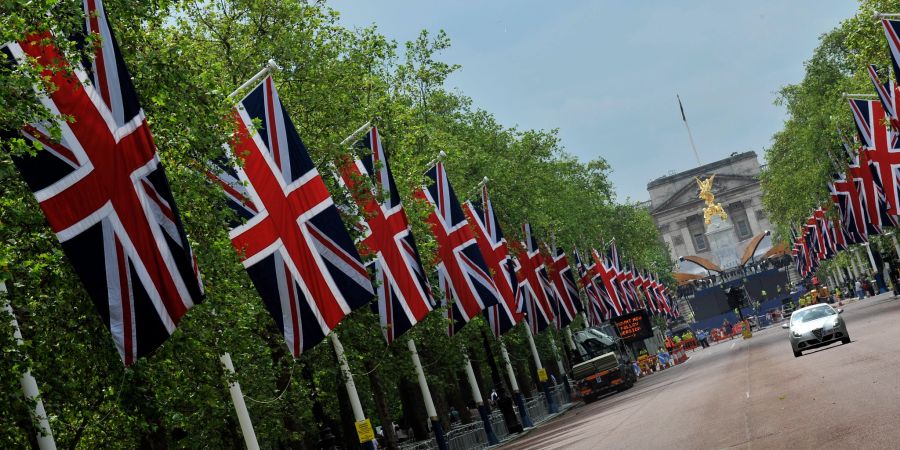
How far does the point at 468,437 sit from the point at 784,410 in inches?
762

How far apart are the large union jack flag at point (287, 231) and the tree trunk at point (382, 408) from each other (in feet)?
42.8

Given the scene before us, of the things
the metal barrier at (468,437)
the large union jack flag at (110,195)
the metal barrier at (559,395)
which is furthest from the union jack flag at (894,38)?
the metal barrier at (559,395)

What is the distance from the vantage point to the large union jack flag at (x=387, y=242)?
81.1 ft

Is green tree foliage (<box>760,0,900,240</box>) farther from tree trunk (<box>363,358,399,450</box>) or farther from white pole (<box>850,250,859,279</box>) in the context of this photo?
white pole (<box>850,250,859,279</box>)

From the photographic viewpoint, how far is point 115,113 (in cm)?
1398

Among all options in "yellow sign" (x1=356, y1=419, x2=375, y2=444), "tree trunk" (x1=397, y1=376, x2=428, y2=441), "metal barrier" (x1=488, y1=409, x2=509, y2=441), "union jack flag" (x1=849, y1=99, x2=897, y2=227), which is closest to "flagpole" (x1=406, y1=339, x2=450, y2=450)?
"tree trunk" (x1=397, y1=376, x2=428, y2=441)

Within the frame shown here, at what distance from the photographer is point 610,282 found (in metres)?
61.7

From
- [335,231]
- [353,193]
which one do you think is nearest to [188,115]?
[335,231]

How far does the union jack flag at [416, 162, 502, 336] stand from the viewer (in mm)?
31109

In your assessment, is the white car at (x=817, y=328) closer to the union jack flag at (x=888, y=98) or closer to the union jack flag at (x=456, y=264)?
the union jack flag at (x=888, y=98)

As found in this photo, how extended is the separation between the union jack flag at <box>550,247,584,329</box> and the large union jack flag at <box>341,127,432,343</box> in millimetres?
19717

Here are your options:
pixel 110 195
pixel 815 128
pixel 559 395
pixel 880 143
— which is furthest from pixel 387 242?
pixel 815 128

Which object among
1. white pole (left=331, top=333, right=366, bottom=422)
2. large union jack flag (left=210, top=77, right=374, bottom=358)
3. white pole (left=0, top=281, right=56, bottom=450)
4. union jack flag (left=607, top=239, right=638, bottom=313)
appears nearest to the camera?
white pole (left=0, top=281, right=56, bottom=450)

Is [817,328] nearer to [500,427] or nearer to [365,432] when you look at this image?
[500,427]
